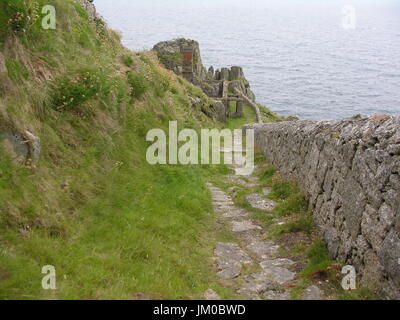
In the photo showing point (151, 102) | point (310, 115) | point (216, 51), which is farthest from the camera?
point (216, 51)

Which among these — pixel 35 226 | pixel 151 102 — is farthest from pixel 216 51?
pixel 35 226

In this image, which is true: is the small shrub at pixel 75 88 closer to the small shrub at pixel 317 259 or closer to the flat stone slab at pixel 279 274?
the flat stone slab at pixel 279 274

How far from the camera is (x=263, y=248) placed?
7977mm

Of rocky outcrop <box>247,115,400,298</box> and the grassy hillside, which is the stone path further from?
rocky outcrop <box>247,115,400,298</box>

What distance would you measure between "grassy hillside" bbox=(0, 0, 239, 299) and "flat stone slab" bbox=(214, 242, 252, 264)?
0.20m

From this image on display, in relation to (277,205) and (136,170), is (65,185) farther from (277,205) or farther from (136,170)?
(277,205)

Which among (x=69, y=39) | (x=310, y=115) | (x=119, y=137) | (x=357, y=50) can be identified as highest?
(x=357, y=50)

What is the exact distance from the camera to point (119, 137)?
10.1 m

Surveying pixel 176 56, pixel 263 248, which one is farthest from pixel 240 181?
pixel 176 56

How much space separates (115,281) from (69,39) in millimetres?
7394

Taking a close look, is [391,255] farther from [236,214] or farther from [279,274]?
[236,214]

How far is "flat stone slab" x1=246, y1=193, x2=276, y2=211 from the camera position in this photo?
10.3m

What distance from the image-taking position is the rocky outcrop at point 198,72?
4231cm

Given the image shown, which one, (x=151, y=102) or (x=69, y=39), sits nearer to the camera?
(x=69, y=39)
